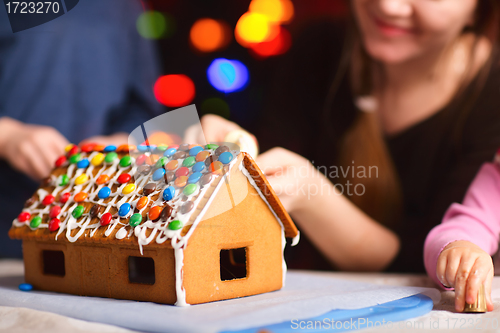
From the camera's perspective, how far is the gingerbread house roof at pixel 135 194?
2.47 feet

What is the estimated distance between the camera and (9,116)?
4.64 ft

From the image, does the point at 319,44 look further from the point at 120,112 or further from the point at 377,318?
Result: the point at 377,318

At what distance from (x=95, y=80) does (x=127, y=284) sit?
36.6 inches

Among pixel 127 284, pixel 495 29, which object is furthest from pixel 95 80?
pixel 495 29

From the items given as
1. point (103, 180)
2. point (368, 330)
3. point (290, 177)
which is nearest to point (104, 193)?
point (103, 180)

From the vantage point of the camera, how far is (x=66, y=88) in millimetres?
1473

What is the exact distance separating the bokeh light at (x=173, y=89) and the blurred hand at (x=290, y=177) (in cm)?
56

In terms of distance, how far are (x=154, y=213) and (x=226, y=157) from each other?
0.52 ft

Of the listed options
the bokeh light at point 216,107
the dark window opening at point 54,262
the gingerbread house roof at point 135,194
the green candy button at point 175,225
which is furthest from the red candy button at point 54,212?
the bokeh light at point 216,107

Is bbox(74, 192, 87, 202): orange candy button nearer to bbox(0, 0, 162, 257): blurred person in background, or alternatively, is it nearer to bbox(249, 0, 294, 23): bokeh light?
bbox(0, 0, 162, 257): blurred person in background

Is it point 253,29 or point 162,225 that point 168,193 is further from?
point 253,29

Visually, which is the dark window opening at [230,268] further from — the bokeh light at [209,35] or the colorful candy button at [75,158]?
the bokeh light at [209,35]

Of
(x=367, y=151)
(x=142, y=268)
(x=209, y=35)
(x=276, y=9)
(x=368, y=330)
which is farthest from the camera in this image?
(x=209, y=35)

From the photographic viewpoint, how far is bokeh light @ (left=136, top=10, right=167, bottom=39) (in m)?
A: 1.58
